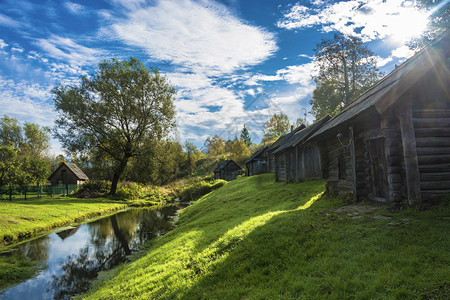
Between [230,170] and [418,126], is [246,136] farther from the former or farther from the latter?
[418,126]

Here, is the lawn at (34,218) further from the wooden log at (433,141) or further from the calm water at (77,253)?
the wooden log at (433,141)

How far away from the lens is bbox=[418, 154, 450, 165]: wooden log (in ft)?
25.2

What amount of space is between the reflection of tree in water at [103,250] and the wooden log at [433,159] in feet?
44.8

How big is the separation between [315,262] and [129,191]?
38.6 metres

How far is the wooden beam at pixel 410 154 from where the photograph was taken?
24.7ft

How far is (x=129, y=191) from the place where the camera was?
39031mm

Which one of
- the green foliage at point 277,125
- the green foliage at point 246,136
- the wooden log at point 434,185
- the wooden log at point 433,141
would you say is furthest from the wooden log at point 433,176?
the green foliage at point 246,136

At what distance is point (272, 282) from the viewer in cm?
536

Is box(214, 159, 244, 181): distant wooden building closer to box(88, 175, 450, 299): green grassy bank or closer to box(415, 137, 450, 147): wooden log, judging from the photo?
box(88, 175, 450, 299): green grassy bank

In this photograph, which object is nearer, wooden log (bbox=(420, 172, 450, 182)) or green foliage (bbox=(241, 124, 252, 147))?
wooden log (bbox=(420, 172, 450, 182))

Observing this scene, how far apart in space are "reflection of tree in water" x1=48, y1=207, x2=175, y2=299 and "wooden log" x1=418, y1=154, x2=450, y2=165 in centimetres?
1367

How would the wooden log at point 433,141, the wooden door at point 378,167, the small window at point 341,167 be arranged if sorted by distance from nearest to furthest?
the wooden log at point 433,141
the wooden door at point 378,167
the small window at point 341,167

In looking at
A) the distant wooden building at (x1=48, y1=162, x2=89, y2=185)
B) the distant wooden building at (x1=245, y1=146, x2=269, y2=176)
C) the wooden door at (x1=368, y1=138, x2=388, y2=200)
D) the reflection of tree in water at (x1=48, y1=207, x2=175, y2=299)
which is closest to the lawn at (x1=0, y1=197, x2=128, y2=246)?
the reflection of tree in water at (x1=48, y1=207, x2=175, y2=299)

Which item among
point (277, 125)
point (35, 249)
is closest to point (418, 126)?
point (35, 249)
